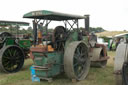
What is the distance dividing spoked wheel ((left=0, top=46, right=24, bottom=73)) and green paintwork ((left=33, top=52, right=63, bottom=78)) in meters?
1.86

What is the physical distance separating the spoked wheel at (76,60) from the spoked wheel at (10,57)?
252 cm

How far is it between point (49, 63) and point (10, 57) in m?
2.39

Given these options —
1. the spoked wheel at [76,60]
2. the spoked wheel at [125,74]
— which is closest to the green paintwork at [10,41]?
the spoked wheel at [76,60]

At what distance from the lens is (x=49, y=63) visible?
392cm

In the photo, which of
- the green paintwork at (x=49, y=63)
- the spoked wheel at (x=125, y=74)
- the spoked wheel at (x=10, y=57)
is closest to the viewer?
the spoked wheel at (x=125, y=74)

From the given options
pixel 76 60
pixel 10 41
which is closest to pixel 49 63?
pixel 76 60

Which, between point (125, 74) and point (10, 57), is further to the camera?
point (10, 57)

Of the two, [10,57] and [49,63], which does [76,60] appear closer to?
[49,63]

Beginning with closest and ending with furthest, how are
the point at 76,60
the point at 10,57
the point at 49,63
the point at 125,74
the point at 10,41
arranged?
the point at 125,74 → the point at 49,63 → the point at 76,60 → the point at 10,57 → the point at 10,41

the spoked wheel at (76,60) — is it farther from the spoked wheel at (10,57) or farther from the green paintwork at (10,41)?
the green paintwork at (10,41)

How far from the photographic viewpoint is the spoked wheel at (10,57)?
17.9 ft

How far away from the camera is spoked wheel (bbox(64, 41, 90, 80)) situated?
395 centimetres

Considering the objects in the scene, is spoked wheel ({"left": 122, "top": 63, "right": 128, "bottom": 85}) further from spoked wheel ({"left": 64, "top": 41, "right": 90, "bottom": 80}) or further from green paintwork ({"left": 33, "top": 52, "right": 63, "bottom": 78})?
green paintwork ({"left": 33, "top": 52, "right": 63, "bottom": 78})

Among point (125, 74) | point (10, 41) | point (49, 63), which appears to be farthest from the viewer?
point (10, 41)
